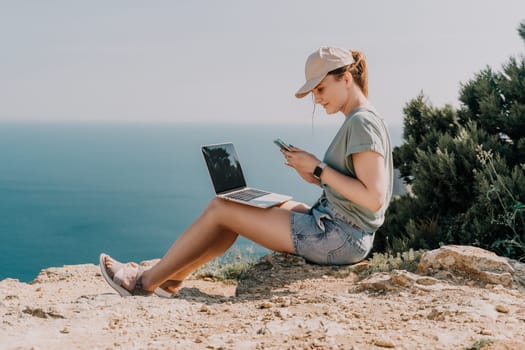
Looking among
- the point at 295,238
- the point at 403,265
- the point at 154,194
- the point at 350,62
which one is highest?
the point at 350,62

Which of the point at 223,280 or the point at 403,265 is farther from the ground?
the point at 403,265

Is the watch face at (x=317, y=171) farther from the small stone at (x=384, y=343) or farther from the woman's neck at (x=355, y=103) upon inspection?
the small stone at (x=384, y=343)

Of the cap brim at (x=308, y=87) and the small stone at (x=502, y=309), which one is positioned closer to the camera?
the small stone at (x=502, y=309)

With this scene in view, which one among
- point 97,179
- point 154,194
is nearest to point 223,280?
point 154,194

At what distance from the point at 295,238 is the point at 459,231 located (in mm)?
3532

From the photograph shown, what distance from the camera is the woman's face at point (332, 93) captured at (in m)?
4.02

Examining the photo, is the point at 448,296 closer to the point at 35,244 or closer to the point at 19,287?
the point at 19,287

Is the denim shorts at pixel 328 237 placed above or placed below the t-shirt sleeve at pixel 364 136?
below

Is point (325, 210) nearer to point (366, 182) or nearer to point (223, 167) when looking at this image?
point (366, 182)

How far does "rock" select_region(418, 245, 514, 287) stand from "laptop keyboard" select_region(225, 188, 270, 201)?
1.47m

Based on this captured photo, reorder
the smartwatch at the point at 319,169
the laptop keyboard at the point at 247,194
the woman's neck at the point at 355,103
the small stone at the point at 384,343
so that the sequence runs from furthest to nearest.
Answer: the laptop keyboard at the point at 247,194 → the woman's neck at the point at 355,103 → the smartwatch at the point at 319,169 → the small stone at the point at 384,343

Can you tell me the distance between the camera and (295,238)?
4273mm

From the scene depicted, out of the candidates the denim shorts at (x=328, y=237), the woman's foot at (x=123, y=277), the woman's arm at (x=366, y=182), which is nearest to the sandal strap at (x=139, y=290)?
the woman's foot at (x=123, y=277)

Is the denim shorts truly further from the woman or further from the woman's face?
the woman's face
